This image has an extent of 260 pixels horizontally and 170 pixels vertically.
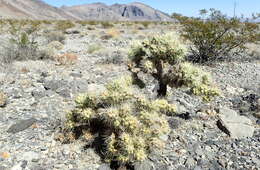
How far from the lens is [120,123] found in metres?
4.21

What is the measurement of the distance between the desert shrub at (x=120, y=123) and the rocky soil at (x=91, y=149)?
209 millimetres

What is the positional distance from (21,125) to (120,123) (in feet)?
6.56

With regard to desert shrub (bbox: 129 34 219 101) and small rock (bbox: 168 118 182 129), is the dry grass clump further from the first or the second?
small rock (bbox: 168 118 182 129)

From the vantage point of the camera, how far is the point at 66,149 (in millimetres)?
4508

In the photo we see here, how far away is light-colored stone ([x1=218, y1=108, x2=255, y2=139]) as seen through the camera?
16.6 ft

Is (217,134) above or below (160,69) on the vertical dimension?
below

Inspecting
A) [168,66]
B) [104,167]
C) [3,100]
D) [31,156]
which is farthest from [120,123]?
[3,100]

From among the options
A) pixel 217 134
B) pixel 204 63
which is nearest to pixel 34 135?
pixel 217 134

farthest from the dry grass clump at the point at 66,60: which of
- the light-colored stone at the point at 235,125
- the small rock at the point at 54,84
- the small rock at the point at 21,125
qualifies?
the light-colored stone at the point at 235,125

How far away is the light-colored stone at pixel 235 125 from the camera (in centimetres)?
506

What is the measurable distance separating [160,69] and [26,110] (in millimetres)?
2907

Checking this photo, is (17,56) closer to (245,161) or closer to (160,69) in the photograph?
(160,69)

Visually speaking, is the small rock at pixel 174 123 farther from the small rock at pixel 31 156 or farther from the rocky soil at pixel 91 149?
the small rock at pixel 31 156

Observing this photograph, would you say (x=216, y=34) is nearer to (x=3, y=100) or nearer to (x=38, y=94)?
(x=38, y=94)
